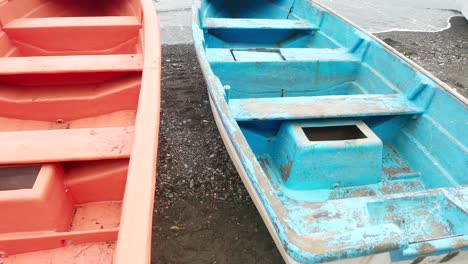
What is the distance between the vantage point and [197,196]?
2760 millimetres

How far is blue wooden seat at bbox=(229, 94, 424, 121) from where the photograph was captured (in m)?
2.27

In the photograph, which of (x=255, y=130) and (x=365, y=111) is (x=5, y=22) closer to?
(x=255, y=130)

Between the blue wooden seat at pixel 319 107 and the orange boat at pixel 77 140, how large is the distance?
2.35 feet

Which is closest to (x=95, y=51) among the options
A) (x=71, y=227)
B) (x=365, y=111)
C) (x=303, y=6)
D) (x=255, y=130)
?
(x=255, y=130)

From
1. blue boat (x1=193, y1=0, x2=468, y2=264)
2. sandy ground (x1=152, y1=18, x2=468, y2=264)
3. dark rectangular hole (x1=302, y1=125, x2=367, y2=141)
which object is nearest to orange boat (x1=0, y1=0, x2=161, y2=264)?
→ blue boat (x1=193, y1=0, x2=468, y2=264)

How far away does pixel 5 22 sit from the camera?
8.68 ft

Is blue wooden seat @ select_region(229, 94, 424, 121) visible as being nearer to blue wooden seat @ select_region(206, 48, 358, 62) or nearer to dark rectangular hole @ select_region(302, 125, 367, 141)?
dark rectangular hole @ select_region(302, 125, 367, 141)

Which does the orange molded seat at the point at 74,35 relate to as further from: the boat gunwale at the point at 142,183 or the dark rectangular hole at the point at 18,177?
the dark rectangular hole at the point at 18,177

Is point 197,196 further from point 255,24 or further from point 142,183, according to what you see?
point 255,24

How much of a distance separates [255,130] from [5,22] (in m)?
2.33

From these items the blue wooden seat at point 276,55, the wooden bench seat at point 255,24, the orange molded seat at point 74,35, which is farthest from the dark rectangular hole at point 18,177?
the wooden bench seat at point 255,24

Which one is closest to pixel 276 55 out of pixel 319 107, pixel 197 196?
pixel 319 107

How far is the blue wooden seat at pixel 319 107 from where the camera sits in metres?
2.27

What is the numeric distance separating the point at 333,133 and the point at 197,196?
1.29 meters
